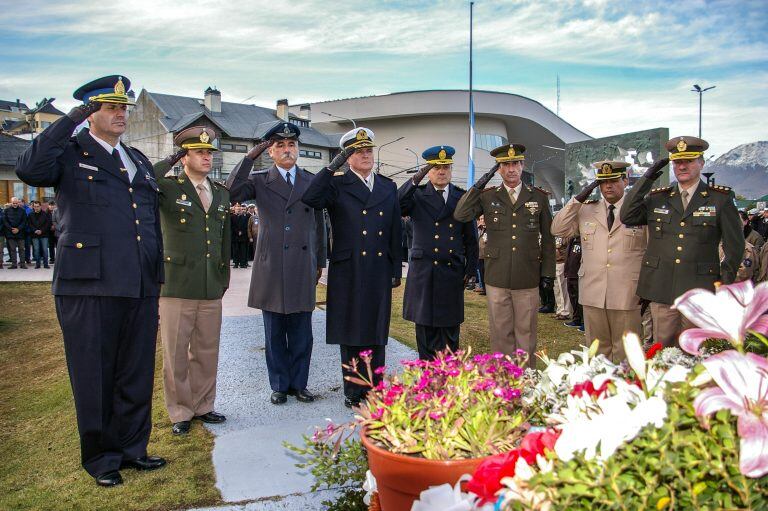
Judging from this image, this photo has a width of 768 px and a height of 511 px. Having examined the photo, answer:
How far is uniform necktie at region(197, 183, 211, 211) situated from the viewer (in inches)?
187

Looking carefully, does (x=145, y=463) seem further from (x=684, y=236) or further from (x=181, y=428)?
(x=684, y=236)

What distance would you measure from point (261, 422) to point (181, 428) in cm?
56

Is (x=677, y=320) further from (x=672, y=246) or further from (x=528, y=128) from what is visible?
(x=528, y=128)

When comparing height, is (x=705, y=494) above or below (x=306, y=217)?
below

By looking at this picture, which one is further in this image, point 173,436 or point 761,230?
point 761,230

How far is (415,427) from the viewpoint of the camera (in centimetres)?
200

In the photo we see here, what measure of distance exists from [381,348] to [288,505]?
1.98 metres

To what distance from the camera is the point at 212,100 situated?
165ft

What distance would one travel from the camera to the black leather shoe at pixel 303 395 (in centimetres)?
508

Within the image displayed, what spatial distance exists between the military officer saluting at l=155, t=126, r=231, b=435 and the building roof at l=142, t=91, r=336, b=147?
134 ft

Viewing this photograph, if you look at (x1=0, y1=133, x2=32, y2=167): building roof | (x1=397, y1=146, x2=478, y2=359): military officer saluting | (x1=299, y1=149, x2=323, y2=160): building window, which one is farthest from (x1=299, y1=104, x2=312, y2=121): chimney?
(x1=397, y1=146, x2=478, y2=359): military officer saluting

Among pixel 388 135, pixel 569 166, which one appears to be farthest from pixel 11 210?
pixel 388 135

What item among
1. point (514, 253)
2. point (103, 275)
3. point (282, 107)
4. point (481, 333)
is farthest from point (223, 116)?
point (103, 275)

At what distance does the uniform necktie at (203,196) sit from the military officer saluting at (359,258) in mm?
807
